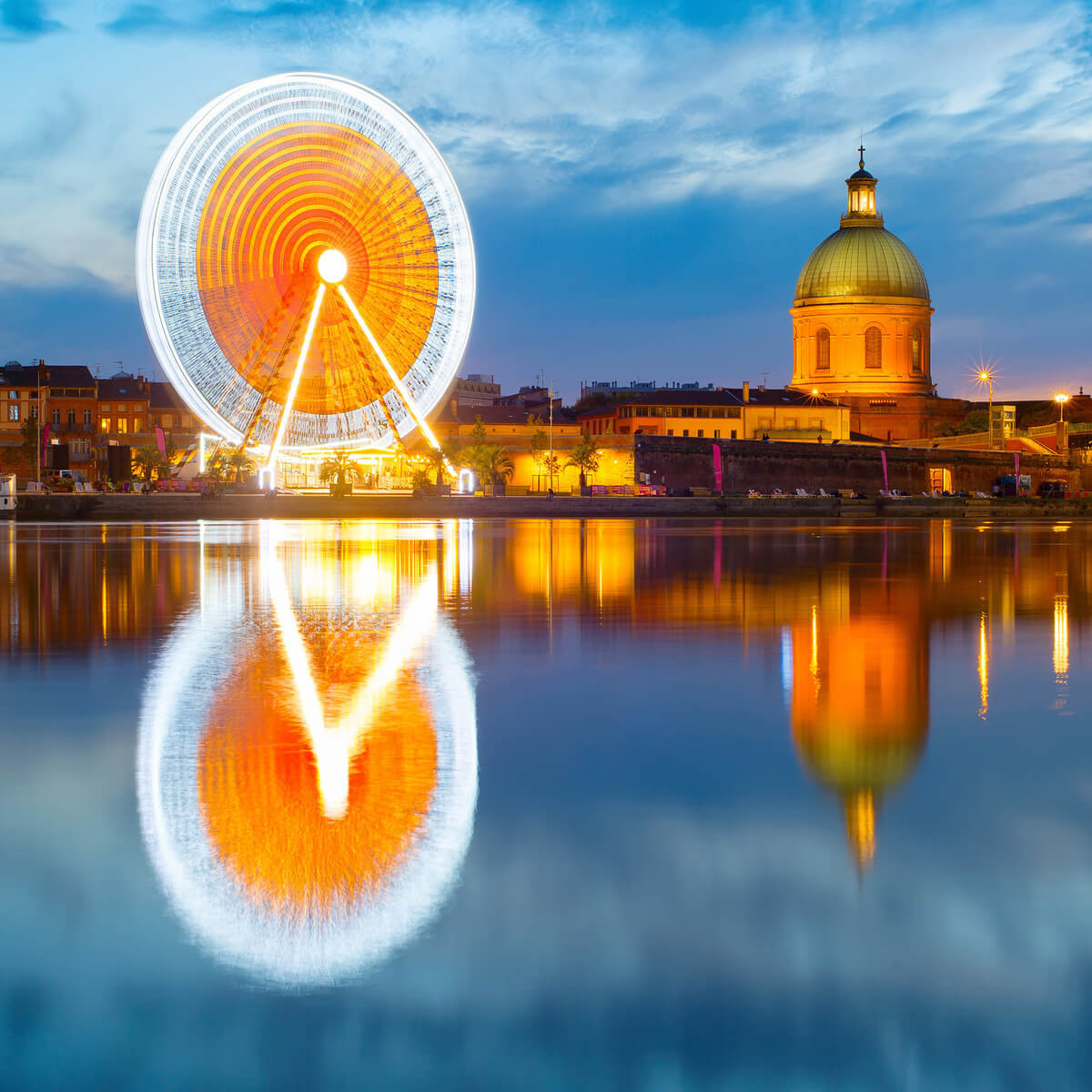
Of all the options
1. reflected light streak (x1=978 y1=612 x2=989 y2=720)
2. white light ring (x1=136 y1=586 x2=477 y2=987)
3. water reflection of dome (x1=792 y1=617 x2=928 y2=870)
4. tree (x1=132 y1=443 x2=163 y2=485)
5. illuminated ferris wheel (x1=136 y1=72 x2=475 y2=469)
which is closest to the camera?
white light ring (x1=136 y1=586 x2=477 y2=987)

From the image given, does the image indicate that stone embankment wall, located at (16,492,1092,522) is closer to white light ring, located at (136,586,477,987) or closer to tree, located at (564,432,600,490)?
tree, located at (564,432,600,490)

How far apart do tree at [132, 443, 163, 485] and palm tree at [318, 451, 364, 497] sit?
20.9 m

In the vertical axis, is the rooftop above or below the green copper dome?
below

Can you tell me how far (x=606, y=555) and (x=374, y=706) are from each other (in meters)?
20.5

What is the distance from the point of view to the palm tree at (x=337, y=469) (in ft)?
235

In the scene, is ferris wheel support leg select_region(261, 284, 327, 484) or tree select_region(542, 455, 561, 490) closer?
ferris wheel support leg select_region(261, 284, 327, 484)

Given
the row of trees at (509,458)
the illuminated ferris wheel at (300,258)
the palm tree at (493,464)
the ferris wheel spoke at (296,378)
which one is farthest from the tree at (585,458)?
the ferris wheel spoke at (296,378)

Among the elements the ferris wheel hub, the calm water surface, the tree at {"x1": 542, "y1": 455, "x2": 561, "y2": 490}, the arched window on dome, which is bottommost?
the calm water surface

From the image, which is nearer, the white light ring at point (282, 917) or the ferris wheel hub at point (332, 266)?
the white light ring at point (282, 917)

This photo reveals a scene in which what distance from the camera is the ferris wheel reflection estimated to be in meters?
4.58

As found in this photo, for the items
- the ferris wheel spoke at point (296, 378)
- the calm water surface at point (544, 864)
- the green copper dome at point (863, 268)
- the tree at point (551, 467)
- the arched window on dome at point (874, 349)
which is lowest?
the calm water surface at point (544, 864)

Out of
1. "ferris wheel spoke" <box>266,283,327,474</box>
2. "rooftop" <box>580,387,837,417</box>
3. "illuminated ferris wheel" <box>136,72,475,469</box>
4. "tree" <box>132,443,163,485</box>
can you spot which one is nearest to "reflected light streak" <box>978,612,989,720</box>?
"illuminated ferris wheel" <box>136,72,475,469</box>

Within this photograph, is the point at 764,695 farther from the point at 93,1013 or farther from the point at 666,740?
the point at 93,1013

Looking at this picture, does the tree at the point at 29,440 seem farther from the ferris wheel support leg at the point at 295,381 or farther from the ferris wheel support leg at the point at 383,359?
the ferris wheel support leg at the point at 383,359
